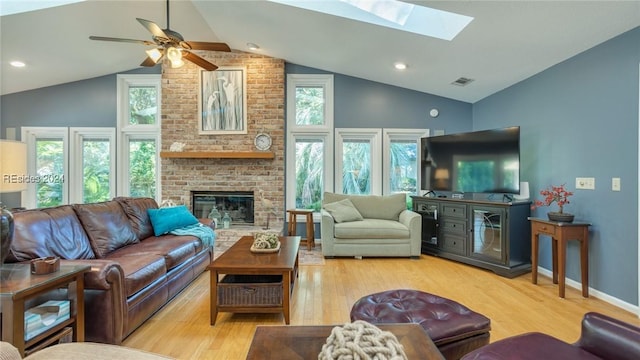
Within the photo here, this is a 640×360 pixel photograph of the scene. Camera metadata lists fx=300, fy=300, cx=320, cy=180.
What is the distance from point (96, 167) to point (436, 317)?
5963 mm

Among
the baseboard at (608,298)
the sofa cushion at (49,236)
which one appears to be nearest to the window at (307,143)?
the sofa cushion at (49,236)

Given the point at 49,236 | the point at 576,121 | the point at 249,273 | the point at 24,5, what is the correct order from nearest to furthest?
the point at 49,236 < the point at 249,273 < the point at 576,121 < the point at 24,5

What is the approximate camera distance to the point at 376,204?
15.5ft

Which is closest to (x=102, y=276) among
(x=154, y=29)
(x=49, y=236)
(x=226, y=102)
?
(x=49, y=236)

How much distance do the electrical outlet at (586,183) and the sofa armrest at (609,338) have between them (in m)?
2.19

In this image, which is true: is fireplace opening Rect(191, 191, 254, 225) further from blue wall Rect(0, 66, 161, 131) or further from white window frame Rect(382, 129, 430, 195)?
white window frame Rect(382, 129, 430, 195)

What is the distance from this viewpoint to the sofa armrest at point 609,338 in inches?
45.7

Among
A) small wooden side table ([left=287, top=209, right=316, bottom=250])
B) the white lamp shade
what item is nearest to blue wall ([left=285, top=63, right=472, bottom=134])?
small wooden side table ([left=287, top=209, right=316, bottom=250])

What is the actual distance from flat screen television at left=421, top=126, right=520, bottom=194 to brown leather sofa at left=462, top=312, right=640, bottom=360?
2643 millimetres

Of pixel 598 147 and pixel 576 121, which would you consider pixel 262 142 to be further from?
pixel 598 147

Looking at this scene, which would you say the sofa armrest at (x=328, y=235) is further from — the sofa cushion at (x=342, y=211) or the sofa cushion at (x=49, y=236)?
the sofa cushion at (x=49, y=236)

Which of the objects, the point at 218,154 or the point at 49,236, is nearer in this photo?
the point at 49,236

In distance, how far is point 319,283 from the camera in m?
3.19

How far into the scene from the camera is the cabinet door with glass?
138 inches
